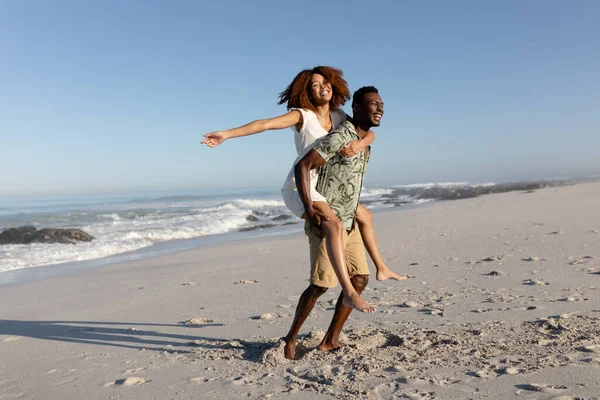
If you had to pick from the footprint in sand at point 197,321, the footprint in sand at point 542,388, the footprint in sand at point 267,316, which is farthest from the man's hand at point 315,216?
the footprint in sand at point 197,321

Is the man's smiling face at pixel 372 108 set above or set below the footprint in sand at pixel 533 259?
above

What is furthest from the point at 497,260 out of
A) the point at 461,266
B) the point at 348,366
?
the point at 348,366

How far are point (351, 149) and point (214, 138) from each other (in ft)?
2.89

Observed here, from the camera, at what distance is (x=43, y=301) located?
21.3ft

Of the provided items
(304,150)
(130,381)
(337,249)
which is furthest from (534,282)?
(130,381)

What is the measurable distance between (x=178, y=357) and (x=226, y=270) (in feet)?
12.8

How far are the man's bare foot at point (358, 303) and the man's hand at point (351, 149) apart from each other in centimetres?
91

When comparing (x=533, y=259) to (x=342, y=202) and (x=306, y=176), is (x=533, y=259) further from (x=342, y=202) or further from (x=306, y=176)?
(x=306, y=176)

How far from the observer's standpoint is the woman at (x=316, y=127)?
3.22m

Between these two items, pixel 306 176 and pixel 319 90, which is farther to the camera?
pixel 319 90

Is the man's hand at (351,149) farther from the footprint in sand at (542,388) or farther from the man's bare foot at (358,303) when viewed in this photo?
the footprint in sand at (542,388)

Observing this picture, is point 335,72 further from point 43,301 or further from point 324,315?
point 43,301

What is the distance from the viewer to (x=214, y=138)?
3.22 metres

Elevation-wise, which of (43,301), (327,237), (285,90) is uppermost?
(285,90)
